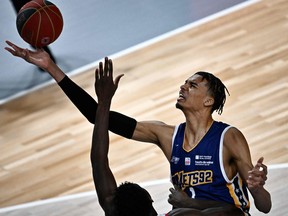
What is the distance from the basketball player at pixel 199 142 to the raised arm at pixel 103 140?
0.52m

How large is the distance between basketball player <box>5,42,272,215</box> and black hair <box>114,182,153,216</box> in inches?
21.9

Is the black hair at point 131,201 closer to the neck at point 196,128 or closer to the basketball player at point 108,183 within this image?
the basketball player at point 108,183

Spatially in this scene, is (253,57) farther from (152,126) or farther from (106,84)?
(106,84)

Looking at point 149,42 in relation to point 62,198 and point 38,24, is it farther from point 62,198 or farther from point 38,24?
point 38,24

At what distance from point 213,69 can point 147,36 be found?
1.07 m

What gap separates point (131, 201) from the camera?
13.0ft

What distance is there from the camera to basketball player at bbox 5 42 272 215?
4590 mm

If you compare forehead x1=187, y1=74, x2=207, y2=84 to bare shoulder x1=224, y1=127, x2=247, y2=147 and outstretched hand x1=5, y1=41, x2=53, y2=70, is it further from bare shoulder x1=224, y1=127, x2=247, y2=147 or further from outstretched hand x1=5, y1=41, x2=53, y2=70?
outstretched hand x1=5, y1=41, x2=53, y2=70

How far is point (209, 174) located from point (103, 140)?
80 cm

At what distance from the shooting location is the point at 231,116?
23.5 feet

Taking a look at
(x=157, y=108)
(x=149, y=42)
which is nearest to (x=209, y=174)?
A: (x=157, y=108)

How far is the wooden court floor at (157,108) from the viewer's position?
22.1 feet

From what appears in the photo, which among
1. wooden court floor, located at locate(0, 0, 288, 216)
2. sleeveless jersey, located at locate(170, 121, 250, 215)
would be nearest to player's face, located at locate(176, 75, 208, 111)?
sleeveless jersey, located at locate(170, 121, 250, 215)

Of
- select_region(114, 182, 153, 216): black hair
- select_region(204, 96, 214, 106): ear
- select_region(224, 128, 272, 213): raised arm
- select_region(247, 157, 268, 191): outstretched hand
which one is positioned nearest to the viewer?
select_region(114, 182, 153, 216): black hair
